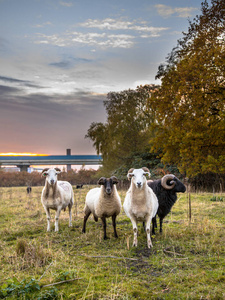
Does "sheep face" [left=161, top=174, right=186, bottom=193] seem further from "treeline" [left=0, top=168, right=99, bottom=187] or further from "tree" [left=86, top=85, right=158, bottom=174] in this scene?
"treeline" [left=0, top=168, right=99, bottom=187]

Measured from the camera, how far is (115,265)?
20.3 ft

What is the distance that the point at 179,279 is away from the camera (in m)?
5.36

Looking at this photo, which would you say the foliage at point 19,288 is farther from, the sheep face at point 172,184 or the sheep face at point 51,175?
the sheep face at point 172,184

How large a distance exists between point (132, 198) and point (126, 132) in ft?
85.1

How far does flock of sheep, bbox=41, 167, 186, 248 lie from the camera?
26.2 feet

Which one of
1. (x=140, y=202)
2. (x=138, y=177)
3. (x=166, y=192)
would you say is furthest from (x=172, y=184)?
Result: (x=138, y=177)

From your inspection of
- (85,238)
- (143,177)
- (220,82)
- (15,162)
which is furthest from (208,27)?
(15,162)

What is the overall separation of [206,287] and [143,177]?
11.4 ft

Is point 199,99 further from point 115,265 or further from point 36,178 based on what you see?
point 36,178

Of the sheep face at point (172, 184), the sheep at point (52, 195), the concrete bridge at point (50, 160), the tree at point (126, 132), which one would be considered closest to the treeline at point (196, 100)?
the sheep face at point (172, 184)

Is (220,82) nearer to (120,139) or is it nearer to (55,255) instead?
(55,255)

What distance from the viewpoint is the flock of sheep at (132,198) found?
26.2ft

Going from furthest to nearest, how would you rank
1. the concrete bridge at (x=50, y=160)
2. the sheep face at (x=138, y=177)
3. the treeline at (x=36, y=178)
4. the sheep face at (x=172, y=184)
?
1. the concrete bridge at (x=50, y=160)
2. the treeline at (x=36, y=178)
3. the sheep face at (x=172, y=184)
4. the sheep face at (x=138, y=177)

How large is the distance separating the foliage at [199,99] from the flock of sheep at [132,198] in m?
7.34
